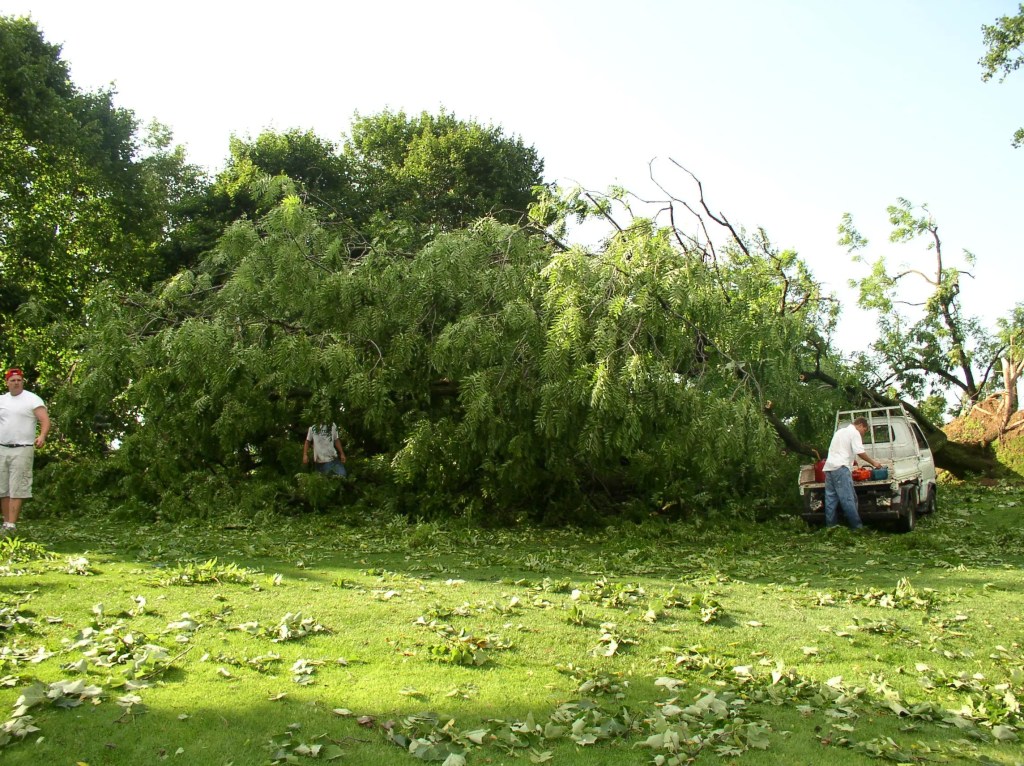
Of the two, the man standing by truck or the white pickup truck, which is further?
the white pickup truck

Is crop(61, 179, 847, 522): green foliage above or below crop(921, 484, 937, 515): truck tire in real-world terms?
above

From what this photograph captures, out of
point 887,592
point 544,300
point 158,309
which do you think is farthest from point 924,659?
point 158,309

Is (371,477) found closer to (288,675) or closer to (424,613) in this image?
(424,613)

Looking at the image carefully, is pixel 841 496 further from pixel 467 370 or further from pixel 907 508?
pixel 467 370

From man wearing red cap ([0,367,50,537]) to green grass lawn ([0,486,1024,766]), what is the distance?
1.04 metres

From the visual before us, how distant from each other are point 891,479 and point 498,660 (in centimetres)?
799

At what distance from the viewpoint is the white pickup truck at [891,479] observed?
36.1ft

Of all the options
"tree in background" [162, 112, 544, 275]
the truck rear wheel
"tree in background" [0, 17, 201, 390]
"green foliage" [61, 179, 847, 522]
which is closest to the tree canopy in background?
"green foliage" [61, 179, 847, 522]

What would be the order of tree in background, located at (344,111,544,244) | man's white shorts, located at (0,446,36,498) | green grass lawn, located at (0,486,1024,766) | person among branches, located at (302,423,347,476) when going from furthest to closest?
tree in background, located at (344,111,544,244) < person among branches, located at (302,423,347,476) < man's white shorts, located at (0,446,36,498) < green grass lawn, located at (0,486,1024,766)

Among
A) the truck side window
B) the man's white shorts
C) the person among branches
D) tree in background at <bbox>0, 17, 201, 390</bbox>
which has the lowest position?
the man's white shorts

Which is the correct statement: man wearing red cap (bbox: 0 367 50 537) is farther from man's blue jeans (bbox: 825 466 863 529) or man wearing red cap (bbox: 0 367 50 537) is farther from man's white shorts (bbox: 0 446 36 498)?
man's blue jeans (bbox: 825 466 863 529)

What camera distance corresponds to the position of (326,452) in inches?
476

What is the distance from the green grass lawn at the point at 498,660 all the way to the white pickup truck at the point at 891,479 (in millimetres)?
2502

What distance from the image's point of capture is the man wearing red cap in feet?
29.2
